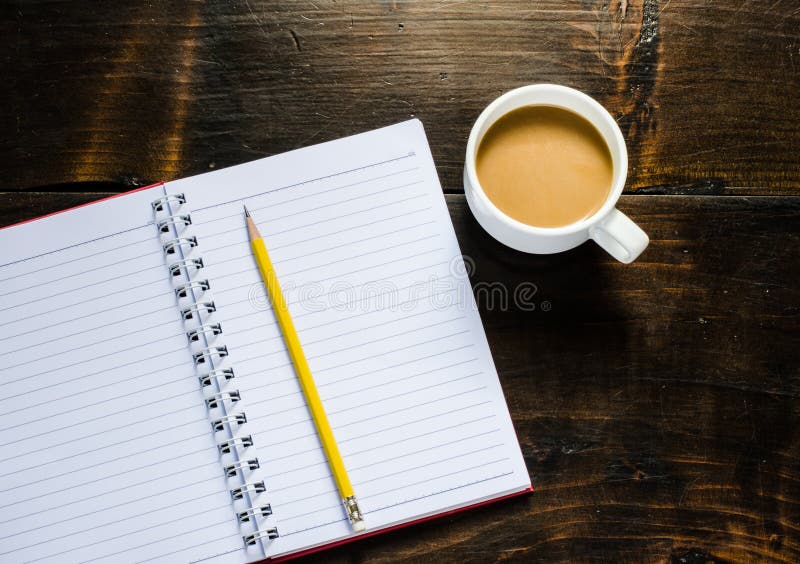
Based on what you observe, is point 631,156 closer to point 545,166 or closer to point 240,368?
point 545,166

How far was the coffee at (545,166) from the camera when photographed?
0.62 m

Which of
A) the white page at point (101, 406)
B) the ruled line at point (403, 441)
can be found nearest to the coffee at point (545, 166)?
the ruled line at point (403, 441)

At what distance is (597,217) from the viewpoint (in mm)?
578

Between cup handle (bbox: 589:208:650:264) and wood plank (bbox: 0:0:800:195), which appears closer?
cup handle (bbox: 589:208:650:264)

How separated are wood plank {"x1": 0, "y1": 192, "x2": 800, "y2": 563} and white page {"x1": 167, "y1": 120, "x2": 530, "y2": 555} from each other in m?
0.03

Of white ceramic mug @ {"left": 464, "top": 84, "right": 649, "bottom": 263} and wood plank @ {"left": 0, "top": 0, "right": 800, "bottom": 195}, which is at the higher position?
wood plank @ {"left": 0, "top": 0, "right": 800, "bottom": 195}

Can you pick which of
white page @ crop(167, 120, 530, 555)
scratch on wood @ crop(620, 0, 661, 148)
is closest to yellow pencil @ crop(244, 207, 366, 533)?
white page @ crop(167, 120, 530, 555)

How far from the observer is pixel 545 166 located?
62 centimetres

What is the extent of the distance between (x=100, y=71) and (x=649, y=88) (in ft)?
1.90

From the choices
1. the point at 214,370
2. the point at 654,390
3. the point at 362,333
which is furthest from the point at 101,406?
the point at 654,390

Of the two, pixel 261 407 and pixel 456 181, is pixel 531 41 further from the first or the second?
Result: pixel 261 407

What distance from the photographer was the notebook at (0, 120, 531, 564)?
2.14 ft

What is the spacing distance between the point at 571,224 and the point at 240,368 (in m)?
0.35

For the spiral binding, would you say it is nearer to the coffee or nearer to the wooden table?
the wooden table
